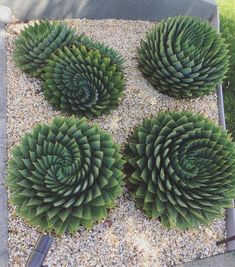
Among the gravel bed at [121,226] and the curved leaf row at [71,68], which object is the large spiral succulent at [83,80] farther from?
the gravel bed at [121,226]

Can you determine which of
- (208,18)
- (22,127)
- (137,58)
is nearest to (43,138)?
(22,127)

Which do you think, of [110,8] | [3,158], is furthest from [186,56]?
[3,158]

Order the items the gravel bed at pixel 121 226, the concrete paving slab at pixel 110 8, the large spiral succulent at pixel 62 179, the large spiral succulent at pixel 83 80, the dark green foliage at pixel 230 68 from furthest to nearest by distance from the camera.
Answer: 1. the dark green foliage at pixel 230 68
2. the concrete paving slab at pixel 110 8
3. the large spiral succulent at pixel 83 80
4. the gravel bed at pixel 121 226
5. the large spiral succulent at pixel 62 179

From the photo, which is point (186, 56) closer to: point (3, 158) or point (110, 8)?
point (110, 8)

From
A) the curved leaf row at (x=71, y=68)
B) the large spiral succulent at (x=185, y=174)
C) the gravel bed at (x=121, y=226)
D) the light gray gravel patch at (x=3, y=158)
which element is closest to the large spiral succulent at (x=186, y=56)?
the gravel bed at (x=121, y=226)

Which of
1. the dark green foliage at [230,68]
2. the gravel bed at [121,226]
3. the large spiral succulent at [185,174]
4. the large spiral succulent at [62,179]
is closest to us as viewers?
the large spiral succulent at [62,179]

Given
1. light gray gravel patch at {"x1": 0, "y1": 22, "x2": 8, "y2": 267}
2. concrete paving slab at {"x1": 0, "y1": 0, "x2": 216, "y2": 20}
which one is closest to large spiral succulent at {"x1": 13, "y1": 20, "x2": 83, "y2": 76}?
light gray gravel patch at {"x1": 0, "y1": 22, "x2": 8, "y2": 267}

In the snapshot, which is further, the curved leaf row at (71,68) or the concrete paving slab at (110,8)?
the concrete paving slab at (110,8)

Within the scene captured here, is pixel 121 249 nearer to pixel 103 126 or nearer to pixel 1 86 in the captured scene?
pixel 103 126
